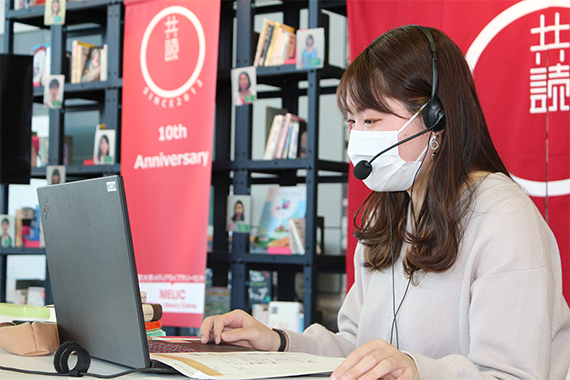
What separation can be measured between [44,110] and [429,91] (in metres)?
5.50

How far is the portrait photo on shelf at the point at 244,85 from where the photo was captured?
336cm

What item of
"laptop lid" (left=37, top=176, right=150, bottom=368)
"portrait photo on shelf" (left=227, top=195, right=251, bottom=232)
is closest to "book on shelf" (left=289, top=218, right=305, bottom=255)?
"portrait photo on shelf" (left=227, top=195, right=251, bottom=232)

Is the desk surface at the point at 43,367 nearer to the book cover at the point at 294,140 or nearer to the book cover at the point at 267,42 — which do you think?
the book cover at the point at 294,140

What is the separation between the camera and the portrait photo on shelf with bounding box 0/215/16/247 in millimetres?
4203

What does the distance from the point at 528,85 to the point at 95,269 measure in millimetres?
2046

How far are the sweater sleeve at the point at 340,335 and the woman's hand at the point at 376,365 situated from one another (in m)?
0.44

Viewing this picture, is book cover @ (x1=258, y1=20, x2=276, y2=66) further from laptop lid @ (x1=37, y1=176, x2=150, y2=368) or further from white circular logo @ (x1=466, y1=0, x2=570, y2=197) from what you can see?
laptop lid @ (x1=37, y1=176, x2=150, y2=368)

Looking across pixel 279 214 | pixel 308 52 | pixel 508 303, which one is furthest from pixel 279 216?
pixel 508 303

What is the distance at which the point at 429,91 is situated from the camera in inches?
54.8

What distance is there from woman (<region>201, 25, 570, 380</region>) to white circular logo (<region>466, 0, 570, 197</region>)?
1159 mm

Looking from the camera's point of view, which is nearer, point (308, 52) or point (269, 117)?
point (308, 52)

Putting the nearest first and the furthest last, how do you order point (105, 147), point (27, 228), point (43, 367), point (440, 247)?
1. point (43, 367)
2. point (440, 247)
3. point (105, 147)
4. point (27, 228)

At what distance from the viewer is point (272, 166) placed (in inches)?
132

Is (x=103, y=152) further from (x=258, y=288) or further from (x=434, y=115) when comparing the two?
(x=434, y=115)
